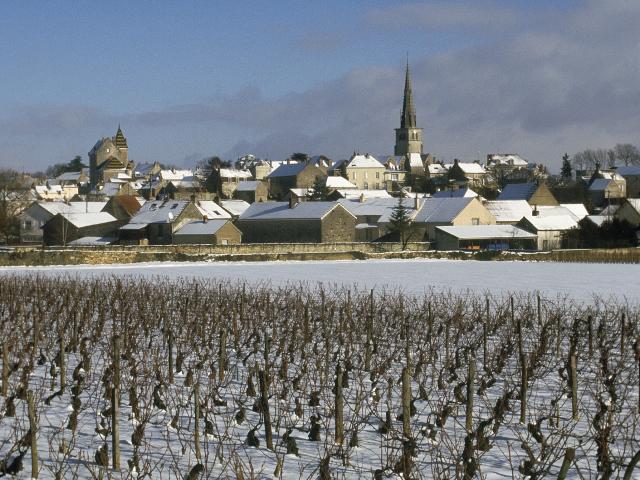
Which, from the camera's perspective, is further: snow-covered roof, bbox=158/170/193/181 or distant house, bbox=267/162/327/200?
snow-covered roof, bbox=158/170/193/181

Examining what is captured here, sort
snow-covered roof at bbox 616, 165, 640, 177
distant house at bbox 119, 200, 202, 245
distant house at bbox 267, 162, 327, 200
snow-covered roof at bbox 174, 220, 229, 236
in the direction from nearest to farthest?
snow-covered roof at bbox 174, 220, 229, 236
distant house at bbox 119, 200, 202, 245
snow-covered roof at bbox 616, 165, 640, 177
distant house at bbox 267, 162, 327, 200

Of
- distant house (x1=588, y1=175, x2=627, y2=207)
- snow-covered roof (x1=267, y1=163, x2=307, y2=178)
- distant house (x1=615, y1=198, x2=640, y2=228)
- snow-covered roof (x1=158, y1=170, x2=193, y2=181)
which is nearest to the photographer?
distant house (x1=615, y1=198, x2=640, y2=228)

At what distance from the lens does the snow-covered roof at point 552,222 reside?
82.6 meters

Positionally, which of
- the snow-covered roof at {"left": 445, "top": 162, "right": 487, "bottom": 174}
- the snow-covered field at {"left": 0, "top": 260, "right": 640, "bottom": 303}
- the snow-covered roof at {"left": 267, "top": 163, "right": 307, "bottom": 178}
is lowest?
the snow-covered field at {"left": 0, "top": 260, "right": 640, "bottom": 303}

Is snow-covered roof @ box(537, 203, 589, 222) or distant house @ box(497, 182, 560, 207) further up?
distant house @ box(497, 182, 560, 207)

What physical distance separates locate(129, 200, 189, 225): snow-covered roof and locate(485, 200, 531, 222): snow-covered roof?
3072 cm

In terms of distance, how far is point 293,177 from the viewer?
442 ft

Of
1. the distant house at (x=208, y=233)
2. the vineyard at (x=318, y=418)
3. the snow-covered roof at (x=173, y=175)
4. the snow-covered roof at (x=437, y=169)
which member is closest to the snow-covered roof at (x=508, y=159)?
the snow-covered roof at (x=437, y=169)

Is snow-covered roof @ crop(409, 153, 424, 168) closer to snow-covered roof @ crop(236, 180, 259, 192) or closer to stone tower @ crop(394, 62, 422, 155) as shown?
stone tower @ crop(394, 62, 422, 155)

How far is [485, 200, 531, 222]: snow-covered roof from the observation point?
88.6 metres

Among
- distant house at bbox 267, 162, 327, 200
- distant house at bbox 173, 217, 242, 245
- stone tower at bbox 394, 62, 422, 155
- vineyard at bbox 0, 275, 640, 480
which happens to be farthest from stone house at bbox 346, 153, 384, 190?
vineyard at bbox 0, 275, 640, 480

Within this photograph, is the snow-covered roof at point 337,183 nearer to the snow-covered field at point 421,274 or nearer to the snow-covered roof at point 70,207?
the snow-covered roof at point 70,207

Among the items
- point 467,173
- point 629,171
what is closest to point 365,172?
point 467,173

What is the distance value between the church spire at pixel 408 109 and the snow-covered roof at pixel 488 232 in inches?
4333
